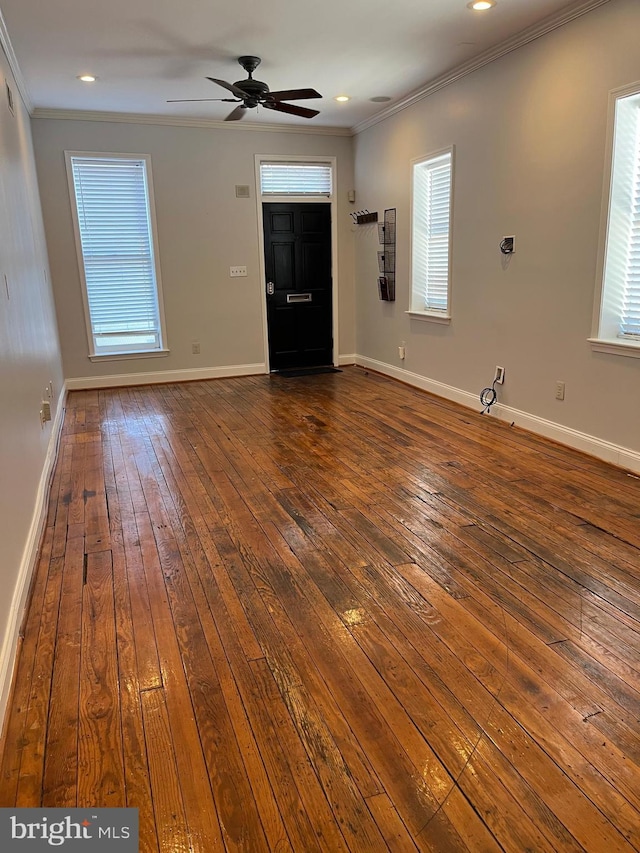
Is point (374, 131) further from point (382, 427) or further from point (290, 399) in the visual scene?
point (382, 427)

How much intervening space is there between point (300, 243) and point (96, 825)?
668 cm

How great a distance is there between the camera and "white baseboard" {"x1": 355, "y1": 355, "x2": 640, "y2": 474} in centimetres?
385

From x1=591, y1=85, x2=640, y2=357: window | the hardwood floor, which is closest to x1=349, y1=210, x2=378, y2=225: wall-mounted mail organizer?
x1=591, y1=85, x2=640, y2=357: window

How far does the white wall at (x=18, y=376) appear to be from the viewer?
2225 millimetres

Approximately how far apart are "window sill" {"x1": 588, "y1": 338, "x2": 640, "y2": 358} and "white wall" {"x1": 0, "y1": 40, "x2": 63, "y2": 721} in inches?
137

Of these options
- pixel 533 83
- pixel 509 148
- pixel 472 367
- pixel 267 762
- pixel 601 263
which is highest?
pixel 533 83

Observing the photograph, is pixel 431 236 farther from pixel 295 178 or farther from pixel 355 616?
pixel 355 616

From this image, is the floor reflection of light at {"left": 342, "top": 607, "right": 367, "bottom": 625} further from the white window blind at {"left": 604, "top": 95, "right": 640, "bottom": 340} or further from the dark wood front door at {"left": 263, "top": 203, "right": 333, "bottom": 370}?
the dark wood front door at {"left": 263, "top": 203, "right": 333, "bottom": 370}

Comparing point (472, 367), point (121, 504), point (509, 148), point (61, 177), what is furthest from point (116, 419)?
point (509, 148)

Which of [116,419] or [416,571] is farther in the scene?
[116,419]

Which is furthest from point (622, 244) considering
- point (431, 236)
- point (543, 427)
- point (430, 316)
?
point (431, 236)

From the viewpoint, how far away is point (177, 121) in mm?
6430

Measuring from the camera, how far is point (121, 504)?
137 inches

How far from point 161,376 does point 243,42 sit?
12.1 feet
